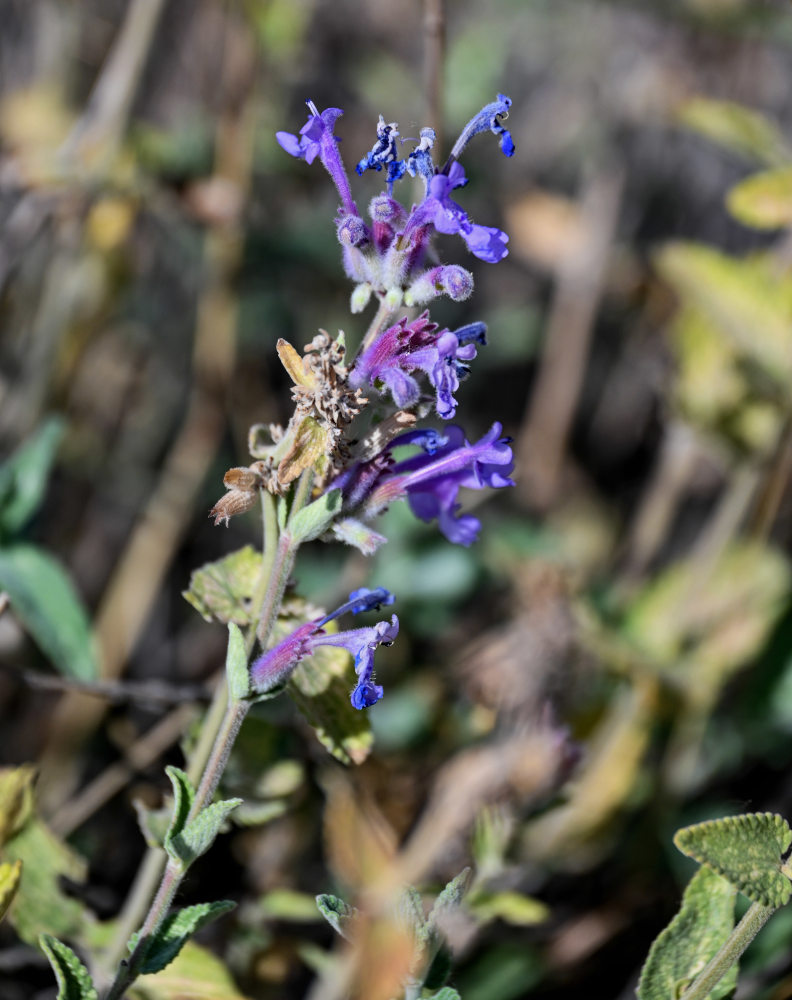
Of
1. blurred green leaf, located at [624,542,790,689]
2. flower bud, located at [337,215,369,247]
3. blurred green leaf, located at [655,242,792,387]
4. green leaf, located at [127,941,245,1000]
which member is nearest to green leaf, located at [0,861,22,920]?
green leaf, located at [127,941,245,1000]

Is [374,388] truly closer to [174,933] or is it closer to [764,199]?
[174,933]

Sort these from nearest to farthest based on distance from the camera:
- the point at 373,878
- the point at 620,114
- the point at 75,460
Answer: the point at 373,878, the point at 75,460, the point at 620,114

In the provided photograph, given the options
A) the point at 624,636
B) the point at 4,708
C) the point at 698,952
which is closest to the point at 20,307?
the point at 4,708

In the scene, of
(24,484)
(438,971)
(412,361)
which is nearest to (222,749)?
(438,971)

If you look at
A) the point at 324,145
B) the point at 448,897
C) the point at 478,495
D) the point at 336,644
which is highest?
the point at 324,145

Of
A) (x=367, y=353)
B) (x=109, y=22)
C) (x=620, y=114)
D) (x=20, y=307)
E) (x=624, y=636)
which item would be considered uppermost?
(x=109, y=22)

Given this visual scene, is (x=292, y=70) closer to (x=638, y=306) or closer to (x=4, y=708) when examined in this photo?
(x=638, y=306)

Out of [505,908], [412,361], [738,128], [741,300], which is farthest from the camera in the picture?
[741,300]

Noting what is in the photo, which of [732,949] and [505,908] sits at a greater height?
[732,949]
